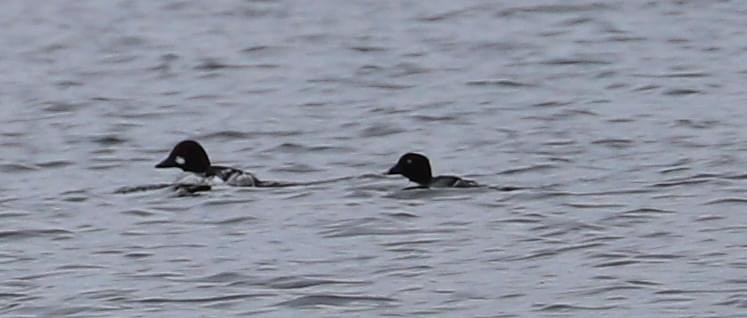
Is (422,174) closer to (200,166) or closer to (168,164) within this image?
(200,166)

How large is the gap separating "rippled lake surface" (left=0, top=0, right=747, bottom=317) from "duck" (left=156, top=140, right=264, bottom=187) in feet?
0.69

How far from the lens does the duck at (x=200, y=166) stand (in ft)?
50.8

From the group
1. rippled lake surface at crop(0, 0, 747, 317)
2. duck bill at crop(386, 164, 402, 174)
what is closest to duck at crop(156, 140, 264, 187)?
rippled lake surface at crop(0, 0, 747, 317)

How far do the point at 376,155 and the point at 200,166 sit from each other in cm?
168

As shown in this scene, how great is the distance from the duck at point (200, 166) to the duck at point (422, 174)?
945 mm

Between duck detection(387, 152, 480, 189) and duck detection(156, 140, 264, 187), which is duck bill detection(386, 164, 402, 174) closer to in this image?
duck detection(387, 152, 480, 189)

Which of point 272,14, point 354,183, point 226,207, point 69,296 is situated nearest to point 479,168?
point 354,183

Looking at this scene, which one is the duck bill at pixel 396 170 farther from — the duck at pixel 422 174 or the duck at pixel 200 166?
the duck at pixel 200 166

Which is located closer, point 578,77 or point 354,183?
point 354,183

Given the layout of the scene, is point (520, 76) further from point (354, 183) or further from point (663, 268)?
point (663, 268)

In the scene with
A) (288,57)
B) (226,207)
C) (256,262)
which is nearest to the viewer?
(256,262)

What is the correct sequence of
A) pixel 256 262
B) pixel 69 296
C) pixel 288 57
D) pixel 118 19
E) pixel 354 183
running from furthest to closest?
pixel 118 19, pixel 288 57, pixel 354 183, pixel 256 262, pixel 69 296

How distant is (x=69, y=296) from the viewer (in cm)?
1162

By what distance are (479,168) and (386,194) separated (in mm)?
1314
